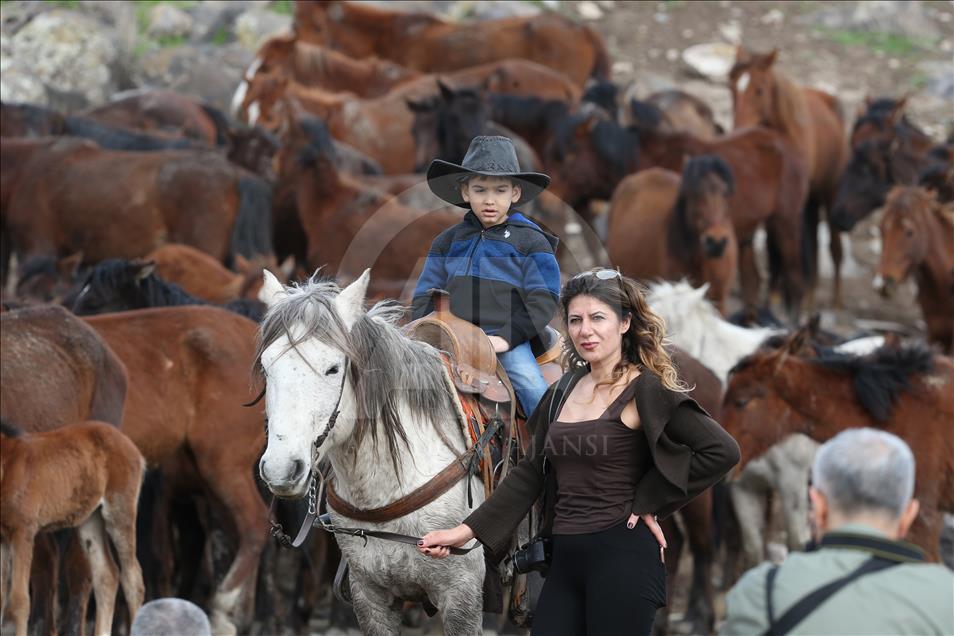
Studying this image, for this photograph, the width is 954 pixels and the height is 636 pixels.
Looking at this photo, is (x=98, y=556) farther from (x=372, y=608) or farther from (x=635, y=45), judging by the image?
(x=635, y=45)

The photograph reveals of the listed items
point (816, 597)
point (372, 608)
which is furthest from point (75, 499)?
point (816, 597)

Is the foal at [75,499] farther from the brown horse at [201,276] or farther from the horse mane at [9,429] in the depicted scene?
A: the brown horse at [201,276]

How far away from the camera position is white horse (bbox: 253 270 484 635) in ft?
14.5

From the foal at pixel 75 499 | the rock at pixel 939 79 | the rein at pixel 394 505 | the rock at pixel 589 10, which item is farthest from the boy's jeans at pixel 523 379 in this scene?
the rock at pixel 589 10

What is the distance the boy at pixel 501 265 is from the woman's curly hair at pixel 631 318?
0.87 metres

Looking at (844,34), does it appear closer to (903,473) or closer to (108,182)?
(108,182)

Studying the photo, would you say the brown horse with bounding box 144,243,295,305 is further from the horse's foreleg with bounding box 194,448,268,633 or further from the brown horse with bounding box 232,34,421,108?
the brown horse with bounding box 232,34,421,108

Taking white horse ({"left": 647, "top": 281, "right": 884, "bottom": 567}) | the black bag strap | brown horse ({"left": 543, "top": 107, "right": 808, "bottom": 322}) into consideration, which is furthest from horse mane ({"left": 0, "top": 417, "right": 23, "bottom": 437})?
brown horse ({"left": 543, "top": 107, "right": 808, "bottom": 322})

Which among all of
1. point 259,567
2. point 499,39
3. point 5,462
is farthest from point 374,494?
point 499,39

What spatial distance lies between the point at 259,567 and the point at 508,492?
13.6 feet

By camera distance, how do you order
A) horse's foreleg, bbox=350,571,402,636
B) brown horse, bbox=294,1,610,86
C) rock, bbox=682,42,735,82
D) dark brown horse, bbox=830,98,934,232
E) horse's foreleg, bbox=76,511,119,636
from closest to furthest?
horse's foreleg, bbox=350,571,402,636, horse's foreleg, bbox=76,511,119,636, dark brown horse, bbox=830,98,934,232, brown horse, bbox=294,1,610,86, rock, bbox=682,42,735,82

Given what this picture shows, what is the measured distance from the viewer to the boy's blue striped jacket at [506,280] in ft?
17.3

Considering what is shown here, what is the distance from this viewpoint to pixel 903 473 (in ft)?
9.41

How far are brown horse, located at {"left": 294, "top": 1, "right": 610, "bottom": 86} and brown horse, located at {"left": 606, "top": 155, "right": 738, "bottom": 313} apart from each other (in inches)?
267
